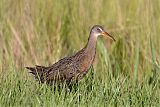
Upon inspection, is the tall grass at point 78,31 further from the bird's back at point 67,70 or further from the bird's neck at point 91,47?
the bird's back at point 67,70

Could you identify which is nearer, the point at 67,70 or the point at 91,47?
the point at 67,70

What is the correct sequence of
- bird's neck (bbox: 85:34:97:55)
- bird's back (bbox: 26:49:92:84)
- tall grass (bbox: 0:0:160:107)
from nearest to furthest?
bird's back (bbox: 26:49:92:84)
bird's neck (bbox: 85:34:97:55)
tall grass (bbox: 0:0:160:107)

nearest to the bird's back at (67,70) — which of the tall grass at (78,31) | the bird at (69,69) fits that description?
the bird at (69,69)

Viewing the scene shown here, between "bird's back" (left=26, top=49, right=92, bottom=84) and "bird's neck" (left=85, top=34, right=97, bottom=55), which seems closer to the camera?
"bird's back" (left=26, top=49, right=92, bottom=84)

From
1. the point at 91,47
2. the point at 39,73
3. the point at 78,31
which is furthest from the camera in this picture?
the point at 78,31

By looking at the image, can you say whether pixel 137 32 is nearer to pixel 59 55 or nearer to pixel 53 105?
pixel 59 55

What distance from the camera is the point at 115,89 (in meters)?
5.90

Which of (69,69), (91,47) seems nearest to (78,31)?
(91,47)

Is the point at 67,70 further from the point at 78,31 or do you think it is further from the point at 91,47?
the point at 78,31

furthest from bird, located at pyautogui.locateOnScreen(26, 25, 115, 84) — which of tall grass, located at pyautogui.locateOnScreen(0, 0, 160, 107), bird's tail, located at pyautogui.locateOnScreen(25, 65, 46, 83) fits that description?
tall grass, located at pyautogui.locateOnScreen(0, 0, 160, 107)

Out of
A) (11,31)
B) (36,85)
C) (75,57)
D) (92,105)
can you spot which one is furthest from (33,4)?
(92,105)

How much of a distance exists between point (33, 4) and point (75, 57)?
223 centimetres

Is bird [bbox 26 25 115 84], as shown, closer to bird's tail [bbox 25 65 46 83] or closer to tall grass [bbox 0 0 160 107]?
bird's tail [bbox 25 65 46 83]

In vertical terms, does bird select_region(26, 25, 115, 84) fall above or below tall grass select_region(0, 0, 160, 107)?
below
